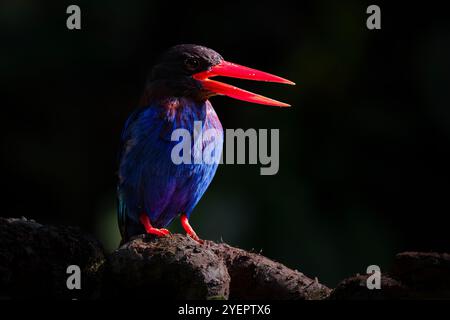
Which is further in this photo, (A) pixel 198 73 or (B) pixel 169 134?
(A) pixel 198 73

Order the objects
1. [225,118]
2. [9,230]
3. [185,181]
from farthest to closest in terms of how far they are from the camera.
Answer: [225,118]
[185,181]
[9,230]

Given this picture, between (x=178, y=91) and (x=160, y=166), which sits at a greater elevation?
(x=178, y=91)

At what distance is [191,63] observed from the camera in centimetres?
432

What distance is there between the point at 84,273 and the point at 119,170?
1431 millimetres

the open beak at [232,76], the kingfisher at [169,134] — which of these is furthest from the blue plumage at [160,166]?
the open beak at [232,76]

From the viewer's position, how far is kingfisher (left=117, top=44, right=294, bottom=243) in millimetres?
4168

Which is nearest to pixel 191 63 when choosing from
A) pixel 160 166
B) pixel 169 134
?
pixel 169 134

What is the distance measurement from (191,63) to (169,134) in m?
0.44

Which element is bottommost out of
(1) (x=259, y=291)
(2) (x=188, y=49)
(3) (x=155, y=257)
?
(1) (x=259, y=291)

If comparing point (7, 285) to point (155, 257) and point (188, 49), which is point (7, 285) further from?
point (188, 49)

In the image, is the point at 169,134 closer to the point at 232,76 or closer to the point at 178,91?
the point at 178,91

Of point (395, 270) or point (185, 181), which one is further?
point (185, 181)
